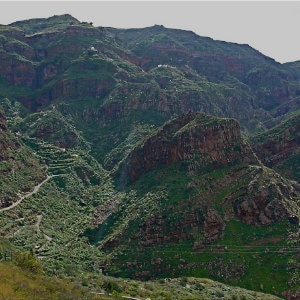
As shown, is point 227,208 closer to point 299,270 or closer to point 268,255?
point 268,255

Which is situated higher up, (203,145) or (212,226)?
(203,145)

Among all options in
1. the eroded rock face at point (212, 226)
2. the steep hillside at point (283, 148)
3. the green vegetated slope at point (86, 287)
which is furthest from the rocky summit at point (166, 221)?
the steep hillside at point (283, 148)

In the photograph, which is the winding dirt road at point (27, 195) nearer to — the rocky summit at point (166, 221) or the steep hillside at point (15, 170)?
the rocky summit at point (166, 221)

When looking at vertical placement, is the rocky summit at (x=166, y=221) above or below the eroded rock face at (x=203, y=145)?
below

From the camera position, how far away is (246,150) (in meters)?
134

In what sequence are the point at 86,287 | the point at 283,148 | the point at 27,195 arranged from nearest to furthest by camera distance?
1. the point at 86,287
2. the point at 27,195
3. the point at 283,148

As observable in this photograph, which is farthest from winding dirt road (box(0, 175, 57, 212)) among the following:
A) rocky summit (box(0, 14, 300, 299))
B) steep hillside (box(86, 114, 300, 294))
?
steep hillside (box(86, 114, 300, 294))

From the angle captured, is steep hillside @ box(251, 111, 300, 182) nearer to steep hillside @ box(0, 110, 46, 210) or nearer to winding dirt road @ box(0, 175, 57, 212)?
winding dirt road @ box(0, 175, 57, 212)

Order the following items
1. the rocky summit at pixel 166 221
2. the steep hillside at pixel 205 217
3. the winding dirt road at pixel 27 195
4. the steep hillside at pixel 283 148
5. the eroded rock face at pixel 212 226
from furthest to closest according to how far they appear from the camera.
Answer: the steep hillside at pixel 283 148 → the winding dirt road at pixel 27 195 → the eroded rock face at pixel 212 226 → the steep hillside at pixel 205 217 → the rocky summit at pixel 166 221

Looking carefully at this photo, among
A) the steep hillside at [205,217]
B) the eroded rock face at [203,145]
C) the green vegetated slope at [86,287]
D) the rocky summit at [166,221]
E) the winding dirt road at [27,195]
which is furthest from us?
the eroded rock face at [203,145]

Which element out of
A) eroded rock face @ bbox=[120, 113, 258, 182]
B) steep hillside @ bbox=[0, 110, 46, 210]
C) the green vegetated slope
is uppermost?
eroded rock face @ bbox=[120, 113, 258, 182]

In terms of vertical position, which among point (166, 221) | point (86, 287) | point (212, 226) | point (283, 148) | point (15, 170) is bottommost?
point (86, 287)

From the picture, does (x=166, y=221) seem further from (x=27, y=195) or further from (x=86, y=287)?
(x=27, y=195)

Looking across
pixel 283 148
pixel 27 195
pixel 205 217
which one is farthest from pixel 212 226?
pixel 283 148
